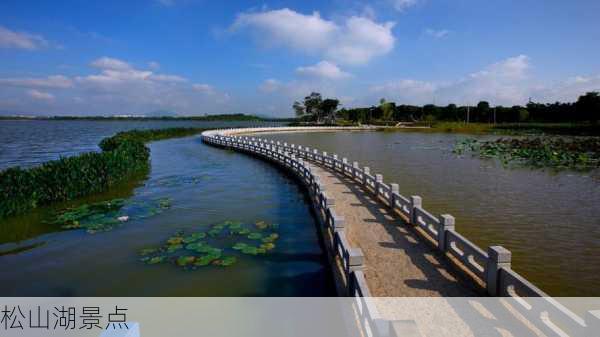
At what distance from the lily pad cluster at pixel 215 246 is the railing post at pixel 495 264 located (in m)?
6.10

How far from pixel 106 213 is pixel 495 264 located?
1482 centimetres

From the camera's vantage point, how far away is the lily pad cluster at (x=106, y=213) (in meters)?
13.5

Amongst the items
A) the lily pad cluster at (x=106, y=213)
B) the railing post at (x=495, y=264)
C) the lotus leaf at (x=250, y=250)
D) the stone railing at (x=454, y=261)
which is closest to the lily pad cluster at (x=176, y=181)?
the lily pad cluster at (x=106, y=213)

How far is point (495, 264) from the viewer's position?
648 centimetres

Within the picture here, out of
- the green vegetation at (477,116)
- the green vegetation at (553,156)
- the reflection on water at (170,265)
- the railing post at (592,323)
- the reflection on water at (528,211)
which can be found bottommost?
the reflection on water at (170,265)

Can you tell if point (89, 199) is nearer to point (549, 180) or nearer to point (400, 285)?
point (400, 285)

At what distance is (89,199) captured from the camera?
59.0 ft

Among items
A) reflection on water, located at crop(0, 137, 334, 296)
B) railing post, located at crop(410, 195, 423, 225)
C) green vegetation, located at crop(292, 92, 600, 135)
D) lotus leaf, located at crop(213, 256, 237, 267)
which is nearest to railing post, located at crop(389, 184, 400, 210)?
railing post, located at crop(410, 195, 423, 225)

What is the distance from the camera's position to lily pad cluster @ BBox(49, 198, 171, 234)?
1352 centimetres

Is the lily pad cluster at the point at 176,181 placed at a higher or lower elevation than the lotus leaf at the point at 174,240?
higher

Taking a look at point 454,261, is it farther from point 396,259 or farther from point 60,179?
point 60,179

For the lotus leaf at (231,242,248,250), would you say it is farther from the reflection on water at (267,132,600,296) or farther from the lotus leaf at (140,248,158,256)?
the reflection on water at (267,132,600,296)

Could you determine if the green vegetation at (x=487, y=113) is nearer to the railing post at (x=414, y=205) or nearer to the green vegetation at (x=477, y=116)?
the green vegetation at (x=477, y=116)

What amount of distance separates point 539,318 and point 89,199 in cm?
1926
